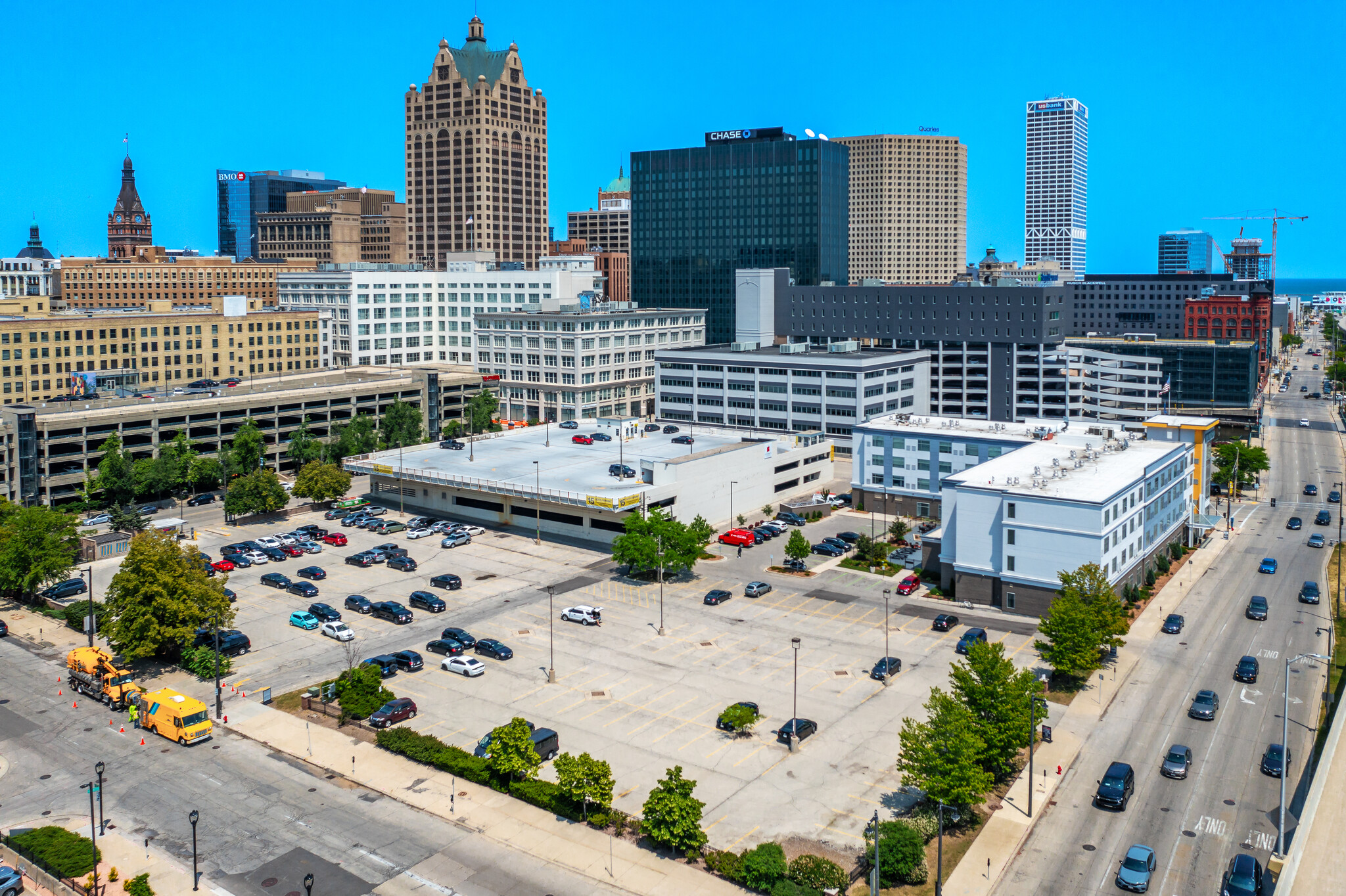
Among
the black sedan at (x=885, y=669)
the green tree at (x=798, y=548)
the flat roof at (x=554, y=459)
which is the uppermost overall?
the flat roof at (x=554, y=459)

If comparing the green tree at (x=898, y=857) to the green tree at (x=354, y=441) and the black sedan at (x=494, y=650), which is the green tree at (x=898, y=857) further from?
the green tree at (x=354, y=441)

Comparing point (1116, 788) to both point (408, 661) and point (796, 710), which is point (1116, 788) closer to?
point (796, 710)

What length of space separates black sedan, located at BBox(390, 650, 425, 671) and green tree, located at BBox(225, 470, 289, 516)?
163 feet

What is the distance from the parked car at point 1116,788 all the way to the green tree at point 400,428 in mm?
109528

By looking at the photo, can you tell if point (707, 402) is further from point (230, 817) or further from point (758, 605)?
point (230, 817)

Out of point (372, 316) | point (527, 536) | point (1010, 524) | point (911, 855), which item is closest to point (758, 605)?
point (1010, 524)

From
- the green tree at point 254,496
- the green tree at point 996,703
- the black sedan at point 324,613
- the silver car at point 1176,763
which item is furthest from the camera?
the green tree at point 254,496

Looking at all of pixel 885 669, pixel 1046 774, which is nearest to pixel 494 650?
pixel 885 669

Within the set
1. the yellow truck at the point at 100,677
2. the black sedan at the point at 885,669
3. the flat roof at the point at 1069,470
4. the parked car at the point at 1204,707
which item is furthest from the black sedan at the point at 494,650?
the parked car at the point at 1204,707

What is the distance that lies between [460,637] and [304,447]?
2698 inches

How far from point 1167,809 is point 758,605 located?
127 feet

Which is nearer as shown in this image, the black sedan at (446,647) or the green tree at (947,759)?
the green tree at (947,759)

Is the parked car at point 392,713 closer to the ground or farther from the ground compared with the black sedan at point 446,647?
closer to the ground

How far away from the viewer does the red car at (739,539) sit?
109 meters
